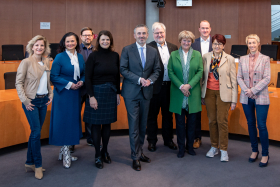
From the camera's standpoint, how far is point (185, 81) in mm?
3061

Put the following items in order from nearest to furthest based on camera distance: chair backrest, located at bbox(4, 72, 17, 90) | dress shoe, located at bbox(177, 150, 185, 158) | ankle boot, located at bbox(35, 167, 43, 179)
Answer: ankle boot, located at bbox(35, 167, 43, 179) < dress shoe, located at bbox(177, 150, 185, 158) < chair backrest, located at bbox(4, 72, 17, 90)

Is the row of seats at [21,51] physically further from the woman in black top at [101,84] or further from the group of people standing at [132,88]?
the woman in black top at [101,84]

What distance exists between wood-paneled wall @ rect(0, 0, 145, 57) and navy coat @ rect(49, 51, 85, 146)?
17.7ft

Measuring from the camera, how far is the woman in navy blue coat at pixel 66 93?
276 cm

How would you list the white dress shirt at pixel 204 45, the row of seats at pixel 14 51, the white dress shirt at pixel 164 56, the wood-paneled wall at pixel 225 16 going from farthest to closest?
the wood-paneled wall at pixel 225 16
the row of seats at pixel 14 51
the white dress shirt at pixel 204 45
the white dress shirt at pixel 164 56

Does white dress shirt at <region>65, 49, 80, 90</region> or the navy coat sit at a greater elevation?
white dress shirt at <region>65, 49, 80, 90</region>

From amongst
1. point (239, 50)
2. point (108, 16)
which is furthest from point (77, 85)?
point (108, 16)

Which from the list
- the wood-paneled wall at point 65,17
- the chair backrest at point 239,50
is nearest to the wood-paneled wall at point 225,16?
the wood-paneled wall at point 65,17

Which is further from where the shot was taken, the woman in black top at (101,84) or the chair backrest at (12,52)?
the chair backrest at (12,52)

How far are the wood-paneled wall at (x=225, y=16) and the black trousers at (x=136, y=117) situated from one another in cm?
586

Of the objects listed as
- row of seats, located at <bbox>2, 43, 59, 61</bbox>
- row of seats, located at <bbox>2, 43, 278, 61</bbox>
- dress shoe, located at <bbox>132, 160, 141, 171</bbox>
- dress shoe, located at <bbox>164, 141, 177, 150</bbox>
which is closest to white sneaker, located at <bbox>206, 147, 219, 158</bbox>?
dress shoe, located at <bbox>164, 141, 177, 150</bbox>

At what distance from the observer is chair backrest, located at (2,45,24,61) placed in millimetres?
6551

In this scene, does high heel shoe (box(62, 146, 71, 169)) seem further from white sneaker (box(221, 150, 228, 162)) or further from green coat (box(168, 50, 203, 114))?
white sneaker (box(221, 150, 228, 162))

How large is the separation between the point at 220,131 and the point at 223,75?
2.22 ft
